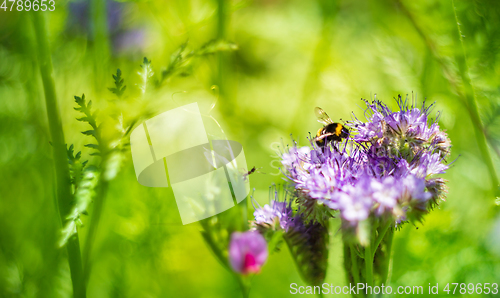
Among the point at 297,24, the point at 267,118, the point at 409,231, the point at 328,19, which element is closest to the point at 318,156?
the point at 409,231

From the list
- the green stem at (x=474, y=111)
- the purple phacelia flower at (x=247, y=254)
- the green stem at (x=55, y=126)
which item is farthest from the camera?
the green stem at (x=474, y=111)

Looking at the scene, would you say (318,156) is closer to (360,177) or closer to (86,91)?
(360,177)

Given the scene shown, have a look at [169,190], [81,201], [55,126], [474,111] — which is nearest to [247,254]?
[81,201]

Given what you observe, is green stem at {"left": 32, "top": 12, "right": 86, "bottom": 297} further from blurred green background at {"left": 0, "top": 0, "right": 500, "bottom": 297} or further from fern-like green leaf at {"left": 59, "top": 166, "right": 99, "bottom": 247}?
blurred green background at {"left": 0, "top": 0, "right": 500, "bottom": 297}

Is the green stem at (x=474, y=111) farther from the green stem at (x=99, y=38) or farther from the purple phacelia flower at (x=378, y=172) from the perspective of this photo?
the green stem at (x=99, y=38)

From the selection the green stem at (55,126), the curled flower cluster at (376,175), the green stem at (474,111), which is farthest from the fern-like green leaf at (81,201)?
the green stem at (474,111)
